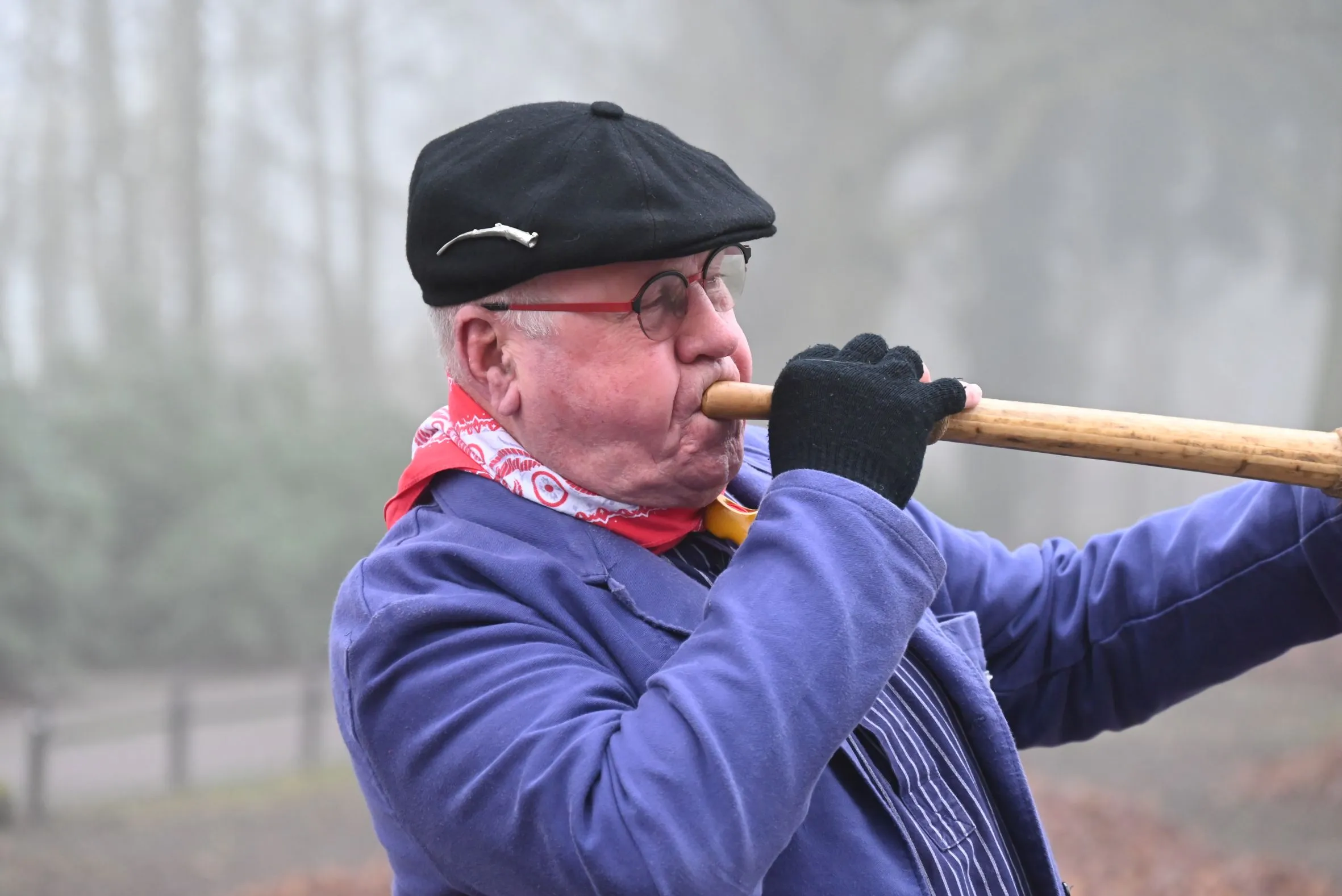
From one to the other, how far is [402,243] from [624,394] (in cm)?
856

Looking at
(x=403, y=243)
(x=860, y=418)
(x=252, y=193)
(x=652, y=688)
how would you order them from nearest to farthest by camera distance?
(x=652, y=688) → (x=860, y=418) → (x=252, y=193) → (x=403, y=243)

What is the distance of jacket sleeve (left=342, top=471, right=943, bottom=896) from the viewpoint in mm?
1328

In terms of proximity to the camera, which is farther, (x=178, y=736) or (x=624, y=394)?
(x=178, y=736)

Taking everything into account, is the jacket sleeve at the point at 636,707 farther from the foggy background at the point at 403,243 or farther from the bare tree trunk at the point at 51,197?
the bare tree trunk at the point at 51,197

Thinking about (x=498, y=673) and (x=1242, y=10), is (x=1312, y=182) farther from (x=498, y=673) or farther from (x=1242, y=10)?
(x=498, y=673)

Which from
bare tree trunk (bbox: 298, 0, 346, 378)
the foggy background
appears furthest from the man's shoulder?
bare tree trunk (bbox: 298, 0, 346, 378)

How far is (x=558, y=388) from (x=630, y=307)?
0.15 meters

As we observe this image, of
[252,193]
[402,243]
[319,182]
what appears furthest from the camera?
[402,243]

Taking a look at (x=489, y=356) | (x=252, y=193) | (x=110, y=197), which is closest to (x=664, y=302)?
(x=489, y=356)

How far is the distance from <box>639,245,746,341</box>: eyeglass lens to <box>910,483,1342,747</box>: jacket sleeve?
572 millimetres

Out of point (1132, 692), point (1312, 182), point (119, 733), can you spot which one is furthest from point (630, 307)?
point (1312, 182)

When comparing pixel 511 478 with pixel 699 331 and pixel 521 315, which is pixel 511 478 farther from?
pixel 699 331

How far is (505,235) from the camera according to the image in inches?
64.5

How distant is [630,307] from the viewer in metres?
1.67
